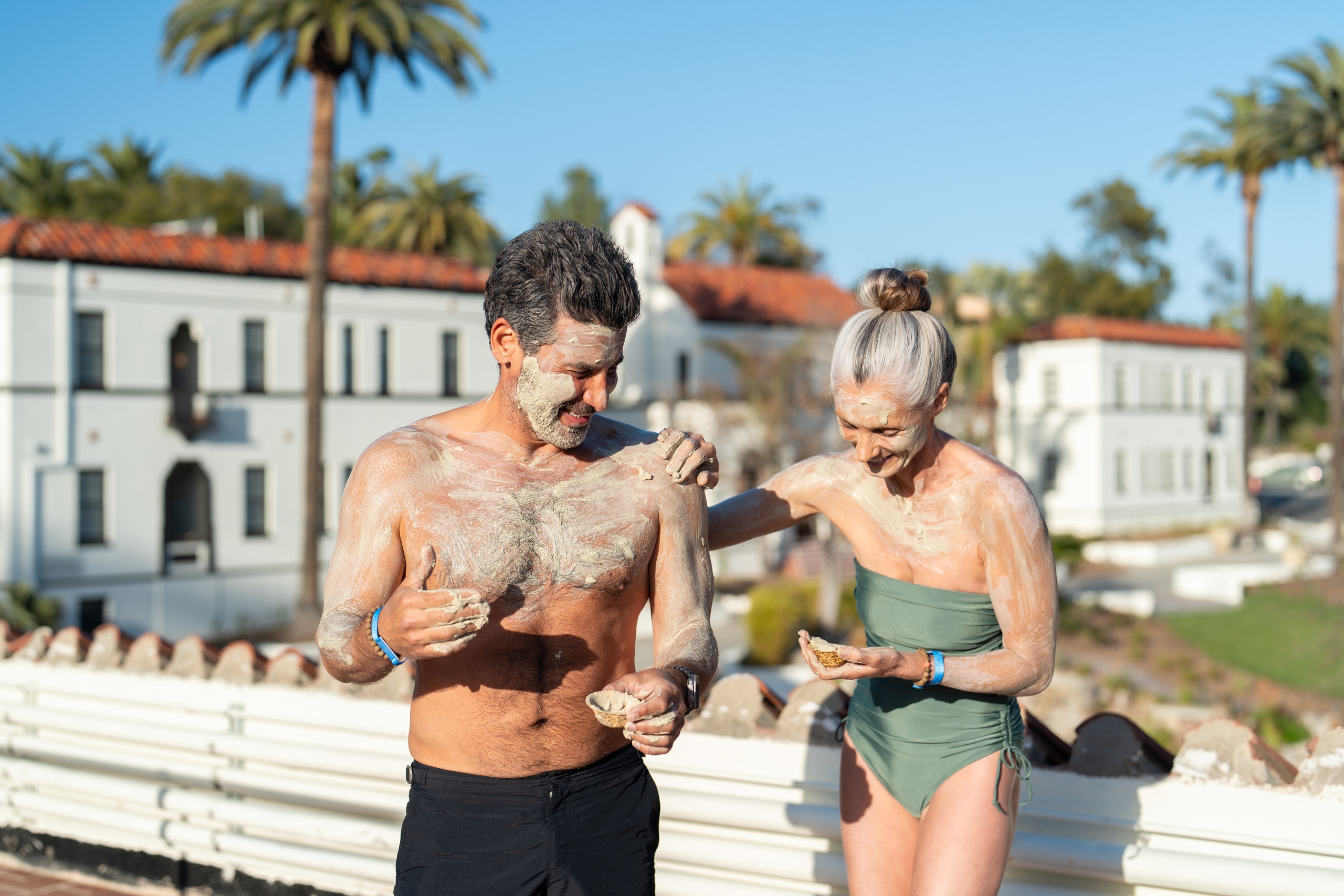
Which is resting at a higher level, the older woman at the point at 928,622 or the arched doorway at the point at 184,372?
the arched doorway at the point at 184,372

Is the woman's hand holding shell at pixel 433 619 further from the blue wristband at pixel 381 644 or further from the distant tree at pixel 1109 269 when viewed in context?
the distant tree at pixel 1109 269

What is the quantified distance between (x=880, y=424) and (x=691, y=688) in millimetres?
735

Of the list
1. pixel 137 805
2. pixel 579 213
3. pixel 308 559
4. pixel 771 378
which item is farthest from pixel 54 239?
pixel 579 213

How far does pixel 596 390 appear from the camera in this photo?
255cm

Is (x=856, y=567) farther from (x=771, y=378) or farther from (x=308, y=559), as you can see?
(x=771, y=378)

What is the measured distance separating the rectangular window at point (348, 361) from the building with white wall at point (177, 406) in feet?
0.10

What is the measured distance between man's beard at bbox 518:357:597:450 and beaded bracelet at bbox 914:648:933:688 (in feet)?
2.93

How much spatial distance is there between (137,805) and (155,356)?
21385mm

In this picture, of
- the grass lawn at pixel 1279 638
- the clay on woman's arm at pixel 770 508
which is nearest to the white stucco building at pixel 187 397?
the grass lawn at pixel 1279 638

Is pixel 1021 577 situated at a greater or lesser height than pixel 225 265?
lesser

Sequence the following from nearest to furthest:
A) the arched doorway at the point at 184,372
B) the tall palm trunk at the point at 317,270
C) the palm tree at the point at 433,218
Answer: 1. the tall palm trunk at the point at 317,270
2. the arched doorway at the point at 184,372
3. the palm tree at the point at 433,218

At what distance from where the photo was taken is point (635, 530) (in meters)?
2.65

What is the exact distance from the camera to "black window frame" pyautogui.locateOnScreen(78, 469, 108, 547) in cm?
2258

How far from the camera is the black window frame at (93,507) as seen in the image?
2258 centimetres
